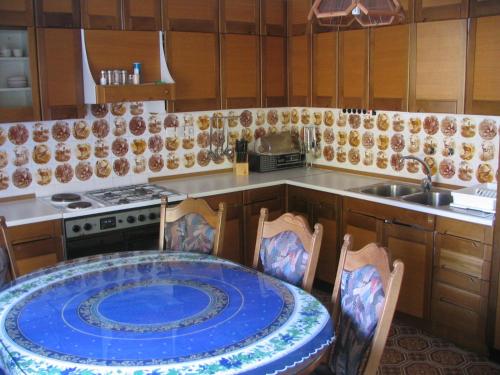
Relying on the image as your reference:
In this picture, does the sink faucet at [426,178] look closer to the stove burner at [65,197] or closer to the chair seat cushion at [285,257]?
the chair seat cushion at [285,257]

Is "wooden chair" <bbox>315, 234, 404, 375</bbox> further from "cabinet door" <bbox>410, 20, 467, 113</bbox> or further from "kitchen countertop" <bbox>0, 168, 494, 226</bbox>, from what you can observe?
"cabinet door" <bbox>410, 20, 467, 113</bbox>

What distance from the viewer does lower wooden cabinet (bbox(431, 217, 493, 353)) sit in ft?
11.1

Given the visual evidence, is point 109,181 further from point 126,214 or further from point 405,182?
point 405,182

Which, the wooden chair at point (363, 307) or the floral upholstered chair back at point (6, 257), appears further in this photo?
the floral upholstered chair back at point (6, 257)

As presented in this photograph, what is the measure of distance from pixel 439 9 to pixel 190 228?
2.16 m

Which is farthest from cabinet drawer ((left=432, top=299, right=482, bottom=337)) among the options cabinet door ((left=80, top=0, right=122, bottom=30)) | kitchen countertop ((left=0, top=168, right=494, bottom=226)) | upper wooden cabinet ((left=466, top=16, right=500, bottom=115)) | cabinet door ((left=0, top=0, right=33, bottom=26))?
cabinet door ((left=0, top=0, right=33, bottom=26))

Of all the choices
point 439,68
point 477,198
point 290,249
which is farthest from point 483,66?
point 290,249

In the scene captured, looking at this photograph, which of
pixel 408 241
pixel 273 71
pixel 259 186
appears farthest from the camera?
pixel 273 71

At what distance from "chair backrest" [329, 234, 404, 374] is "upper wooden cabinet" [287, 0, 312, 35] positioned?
2.80 m

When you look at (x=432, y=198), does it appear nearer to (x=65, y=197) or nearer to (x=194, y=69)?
(x=194, y=69)

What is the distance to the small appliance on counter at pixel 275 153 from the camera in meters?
4.89

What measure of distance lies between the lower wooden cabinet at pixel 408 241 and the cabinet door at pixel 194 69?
4.72ft

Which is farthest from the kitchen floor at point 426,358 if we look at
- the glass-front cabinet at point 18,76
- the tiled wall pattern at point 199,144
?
the glass-front cabinet at point 18,76

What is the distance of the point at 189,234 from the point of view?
10.5 ft
